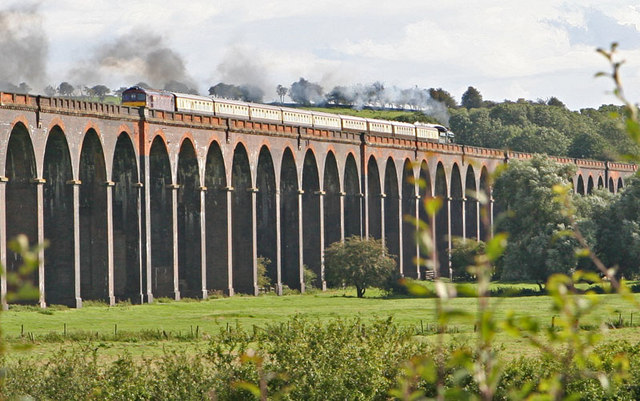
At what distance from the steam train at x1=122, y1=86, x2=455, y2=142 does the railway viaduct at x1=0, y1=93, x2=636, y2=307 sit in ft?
11.5

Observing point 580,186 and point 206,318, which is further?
point 580,186

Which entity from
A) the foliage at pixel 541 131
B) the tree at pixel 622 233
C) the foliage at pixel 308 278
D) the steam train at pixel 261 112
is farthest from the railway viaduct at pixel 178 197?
the foliage at pixel 541 131

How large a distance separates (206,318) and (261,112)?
91.7ft

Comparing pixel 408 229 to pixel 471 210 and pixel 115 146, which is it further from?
pixel 115 146

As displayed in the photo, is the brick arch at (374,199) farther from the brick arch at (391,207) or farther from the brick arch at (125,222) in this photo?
the brick arch at (125,222)

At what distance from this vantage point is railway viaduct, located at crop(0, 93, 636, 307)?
49344 mm

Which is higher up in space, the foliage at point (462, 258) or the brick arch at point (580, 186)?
the brick arch at point (580, 186)

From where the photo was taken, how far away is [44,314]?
4753cm

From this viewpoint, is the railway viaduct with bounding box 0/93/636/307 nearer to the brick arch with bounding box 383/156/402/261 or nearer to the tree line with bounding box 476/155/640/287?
the brick arch with bounding box 383/156/402/261

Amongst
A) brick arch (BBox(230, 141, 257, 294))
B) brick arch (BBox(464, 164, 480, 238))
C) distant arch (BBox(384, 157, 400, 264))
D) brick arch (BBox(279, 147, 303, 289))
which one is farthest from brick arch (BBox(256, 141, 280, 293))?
brick arch (BBox(464, 164, 480, 238))

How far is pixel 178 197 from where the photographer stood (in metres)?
61.4

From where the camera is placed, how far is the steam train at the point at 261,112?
205 feet

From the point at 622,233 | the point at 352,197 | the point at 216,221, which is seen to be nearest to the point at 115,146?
the point at 216,221

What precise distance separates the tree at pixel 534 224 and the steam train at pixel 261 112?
1544 cm
